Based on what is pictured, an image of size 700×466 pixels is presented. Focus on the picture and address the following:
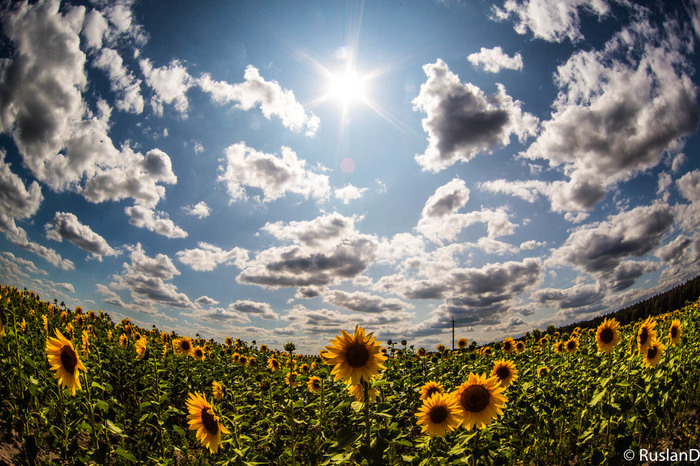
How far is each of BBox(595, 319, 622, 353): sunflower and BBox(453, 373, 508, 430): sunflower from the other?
10.8 feet

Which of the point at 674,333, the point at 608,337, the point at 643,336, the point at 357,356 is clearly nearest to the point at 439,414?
the point at 357,356

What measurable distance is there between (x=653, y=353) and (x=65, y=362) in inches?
312

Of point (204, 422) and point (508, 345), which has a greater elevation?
point (508, 345)

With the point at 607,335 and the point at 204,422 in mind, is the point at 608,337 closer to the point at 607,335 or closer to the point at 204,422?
the point at 607,335

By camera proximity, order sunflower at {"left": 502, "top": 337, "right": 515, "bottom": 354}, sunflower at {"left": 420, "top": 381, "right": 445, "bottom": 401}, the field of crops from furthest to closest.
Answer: sunflower at {"left": 502, "top": 337, "right": 515, "bottom": 354} → sunflower at {"left": 420, "top": 381, "right": 445, "bottom": 401} → the field of crops

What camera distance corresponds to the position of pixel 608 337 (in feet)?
17.1

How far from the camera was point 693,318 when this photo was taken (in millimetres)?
9539

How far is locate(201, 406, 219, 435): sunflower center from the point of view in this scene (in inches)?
130

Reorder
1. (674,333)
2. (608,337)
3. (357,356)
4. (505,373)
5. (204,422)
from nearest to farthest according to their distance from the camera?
(357,356) → (204,422) → (505,373) → (608,337) → (674,333)

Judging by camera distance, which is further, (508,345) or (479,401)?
(508,345)

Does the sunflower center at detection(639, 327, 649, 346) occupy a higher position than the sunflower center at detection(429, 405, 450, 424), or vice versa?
the sunflower center at detection(639, 327, 649, 346)

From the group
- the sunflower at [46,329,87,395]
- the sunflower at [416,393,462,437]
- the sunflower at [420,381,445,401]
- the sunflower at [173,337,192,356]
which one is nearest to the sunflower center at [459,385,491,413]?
the sunflower at [416,393,462,437]

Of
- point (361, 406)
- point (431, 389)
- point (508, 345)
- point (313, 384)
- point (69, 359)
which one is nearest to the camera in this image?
point (361, 406)

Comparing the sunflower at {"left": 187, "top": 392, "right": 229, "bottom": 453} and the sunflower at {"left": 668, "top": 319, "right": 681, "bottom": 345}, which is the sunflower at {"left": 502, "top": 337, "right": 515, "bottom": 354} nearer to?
the sunflower at {"left": 668, "top": 319, "right": 681, "bottom": 345}
